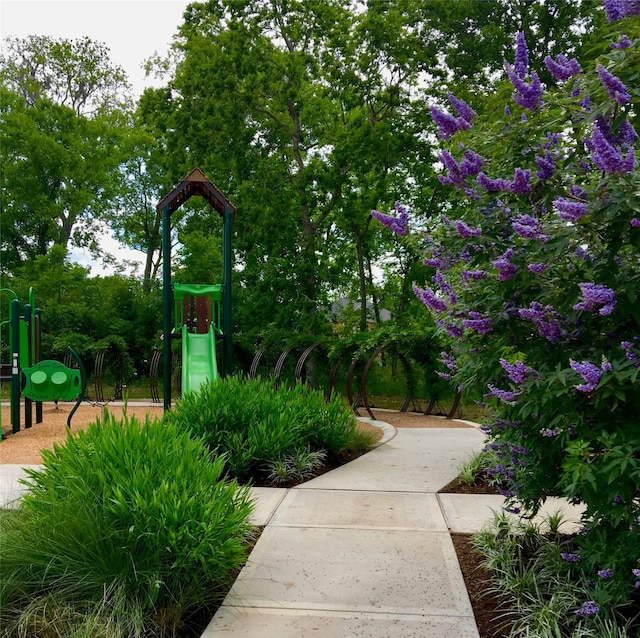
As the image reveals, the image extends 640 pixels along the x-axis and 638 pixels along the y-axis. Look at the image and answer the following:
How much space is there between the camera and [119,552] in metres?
2.97

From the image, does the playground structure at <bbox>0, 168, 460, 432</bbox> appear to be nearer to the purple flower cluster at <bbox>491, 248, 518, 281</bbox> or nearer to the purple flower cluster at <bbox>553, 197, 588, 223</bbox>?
the purple flower cluster at <bbox>491, 248, 518, 281</bbox>

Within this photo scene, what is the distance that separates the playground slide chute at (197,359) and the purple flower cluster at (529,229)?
6904 millimetres

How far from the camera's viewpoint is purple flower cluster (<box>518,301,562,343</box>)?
2.55 metres

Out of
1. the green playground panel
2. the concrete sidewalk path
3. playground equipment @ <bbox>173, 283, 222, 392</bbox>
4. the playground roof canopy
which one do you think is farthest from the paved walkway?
the playground roof canopy

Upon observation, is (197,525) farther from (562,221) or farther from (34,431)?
(34,431)

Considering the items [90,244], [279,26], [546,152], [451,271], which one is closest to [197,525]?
[451,271]

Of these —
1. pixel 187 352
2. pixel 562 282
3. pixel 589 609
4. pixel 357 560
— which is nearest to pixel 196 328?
pixel 187 352

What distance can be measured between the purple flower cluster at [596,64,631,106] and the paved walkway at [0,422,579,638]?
232cm

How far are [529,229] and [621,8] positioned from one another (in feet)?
2.94

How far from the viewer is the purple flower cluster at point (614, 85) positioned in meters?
2.15

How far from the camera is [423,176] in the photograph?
14148 millimetres

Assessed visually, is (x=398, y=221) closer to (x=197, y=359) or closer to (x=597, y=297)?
(x=597, y=297)

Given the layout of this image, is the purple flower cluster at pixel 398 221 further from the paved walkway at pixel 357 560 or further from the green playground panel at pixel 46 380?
the green playground panel at pixel 46 380

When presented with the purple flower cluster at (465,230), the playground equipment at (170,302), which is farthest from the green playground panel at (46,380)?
the purple flower cluster at (465,230)
